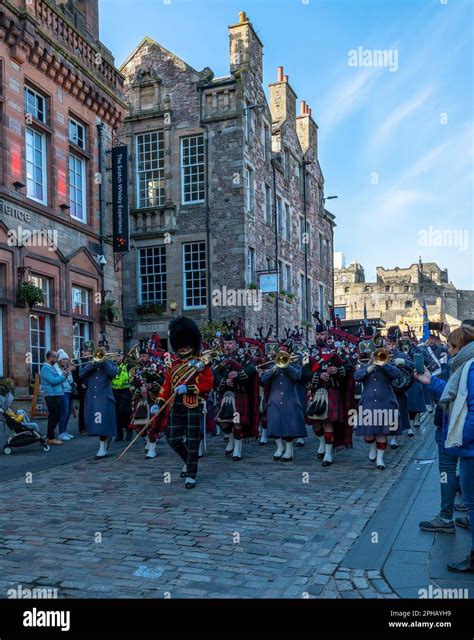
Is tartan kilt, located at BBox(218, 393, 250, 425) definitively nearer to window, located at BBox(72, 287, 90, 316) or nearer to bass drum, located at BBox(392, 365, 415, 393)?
bass drum, located at BBox(392, 365, 415, 393)

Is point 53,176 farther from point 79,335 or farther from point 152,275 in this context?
point 152,275

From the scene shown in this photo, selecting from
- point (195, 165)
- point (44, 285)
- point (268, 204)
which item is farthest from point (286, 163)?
point (44, 285)

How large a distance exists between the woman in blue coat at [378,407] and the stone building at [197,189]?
15592 mm

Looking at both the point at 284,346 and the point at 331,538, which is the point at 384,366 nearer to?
the point at 284,346

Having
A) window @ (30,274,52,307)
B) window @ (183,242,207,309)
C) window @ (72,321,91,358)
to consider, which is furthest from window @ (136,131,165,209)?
→ window @ (30,274,52,307)

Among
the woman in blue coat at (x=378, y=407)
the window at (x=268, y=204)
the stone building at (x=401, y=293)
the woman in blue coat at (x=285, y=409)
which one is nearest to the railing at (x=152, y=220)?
the window at (x=268, y=204)

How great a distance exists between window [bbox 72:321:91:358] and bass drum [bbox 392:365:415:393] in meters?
10.8

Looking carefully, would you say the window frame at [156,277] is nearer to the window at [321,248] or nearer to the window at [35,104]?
the window at [35,104]

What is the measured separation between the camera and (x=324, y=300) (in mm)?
39000

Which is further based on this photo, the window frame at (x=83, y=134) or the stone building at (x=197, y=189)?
the stone building at (x=197, y=189)

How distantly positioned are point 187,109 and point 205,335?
10116 mm

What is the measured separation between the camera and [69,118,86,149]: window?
19016 mm

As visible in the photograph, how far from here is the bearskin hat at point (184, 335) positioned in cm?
871
